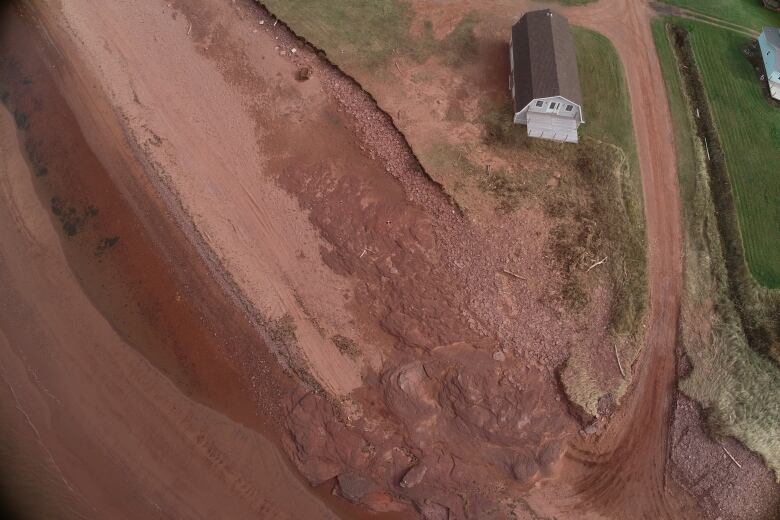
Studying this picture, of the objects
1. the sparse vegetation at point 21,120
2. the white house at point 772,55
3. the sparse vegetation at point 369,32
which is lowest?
the white house at point 772,55

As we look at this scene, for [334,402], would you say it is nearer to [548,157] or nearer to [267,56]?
[548,157]

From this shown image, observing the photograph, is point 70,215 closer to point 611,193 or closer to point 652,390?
point 611,193

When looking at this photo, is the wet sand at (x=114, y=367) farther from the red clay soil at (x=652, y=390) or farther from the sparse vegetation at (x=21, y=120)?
the red clay soil at (x=652, y=390)

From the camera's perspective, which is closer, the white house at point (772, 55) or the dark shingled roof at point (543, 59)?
the dark shingled roof at point (543, 59)

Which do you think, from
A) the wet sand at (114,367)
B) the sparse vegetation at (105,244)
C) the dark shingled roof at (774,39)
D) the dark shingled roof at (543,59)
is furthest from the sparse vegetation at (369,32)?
the dark shingled roof at (774,39)

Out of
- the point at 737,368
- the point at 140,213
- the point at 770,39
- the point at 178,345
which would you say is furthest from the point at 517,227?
Answer: the point at 770,39
